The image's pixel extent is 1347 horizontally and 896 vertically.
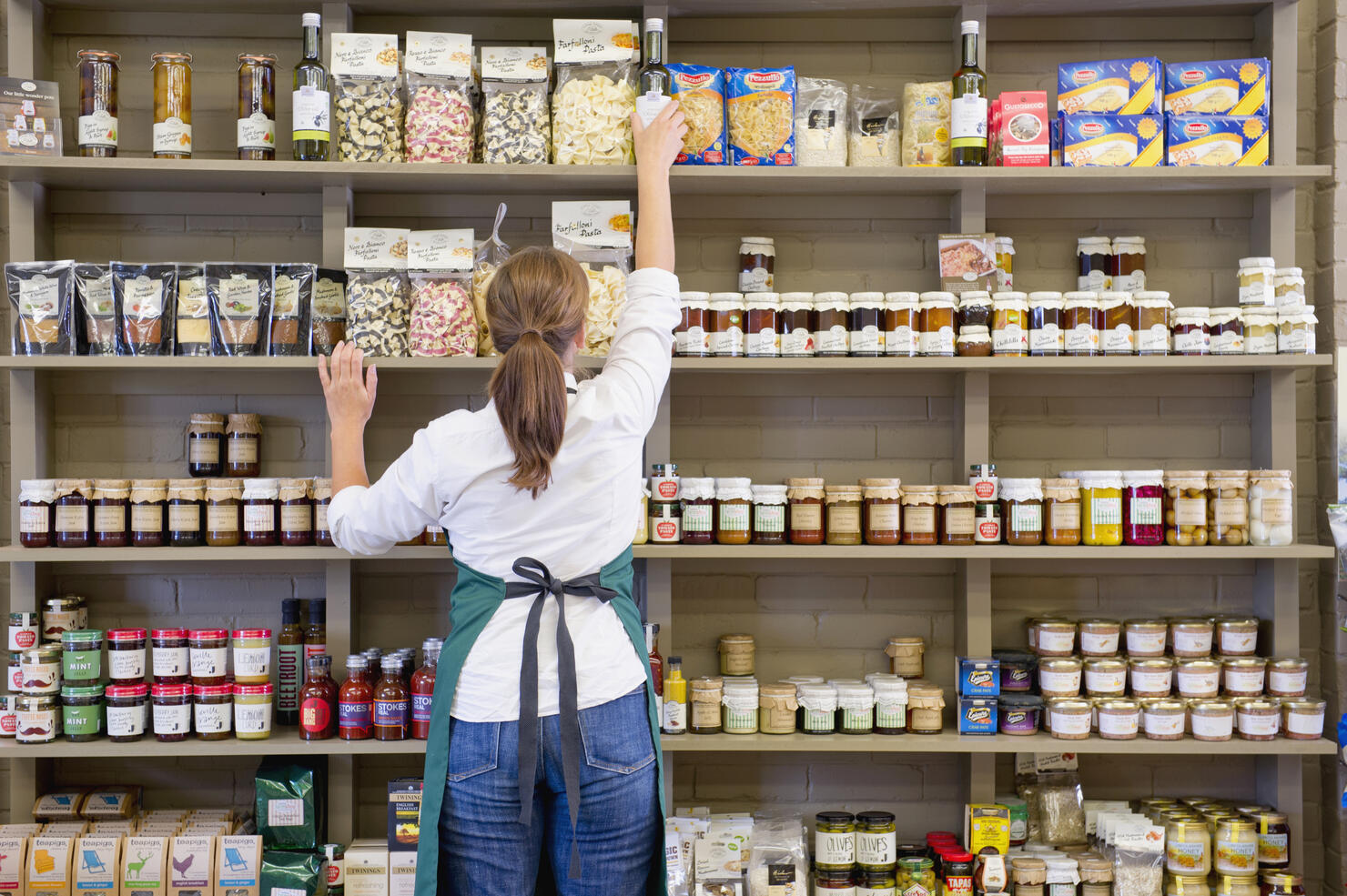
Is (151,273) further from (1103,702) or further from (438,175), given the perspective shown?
(1103,702)

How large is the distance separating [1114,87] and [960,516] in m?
1.15

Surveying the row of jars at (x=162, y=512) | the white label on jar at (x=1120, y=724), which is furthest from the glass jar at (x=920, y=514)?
the row of jars at (x=162, y=512)

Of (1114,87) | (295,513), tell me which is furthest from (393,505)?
(1114,87)

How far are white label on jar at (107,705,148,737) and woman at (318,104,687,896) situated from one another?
1212mm

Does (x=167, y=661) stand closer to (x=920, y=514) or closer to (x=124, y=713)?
(x=124, y=713)

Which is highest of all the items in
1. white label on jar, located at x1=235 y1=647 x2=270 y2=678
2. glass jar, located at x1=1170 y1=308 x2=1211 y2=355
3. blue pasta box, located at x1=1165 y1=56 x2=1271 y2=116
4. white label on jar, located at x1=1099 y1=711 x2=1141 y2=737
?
blue pasta box, located at x1=1165 y1=56 x2=1271 y2=116

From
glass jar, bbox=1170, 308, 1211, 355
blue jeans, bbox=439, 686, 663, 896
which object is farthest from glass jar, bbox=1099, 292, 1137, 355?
blue jeans, bbox=439, 686, 663, 896

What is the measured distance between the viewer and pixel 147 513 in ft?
8.52

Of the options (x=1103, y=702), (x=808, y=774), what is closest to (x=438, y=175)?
(x=808, y=774)

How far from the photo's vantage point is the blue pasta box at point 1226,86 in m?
2.69

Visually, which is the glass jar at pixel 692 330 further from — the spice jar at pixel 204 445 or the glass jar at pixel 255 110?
the spice jar at pixel 204 445

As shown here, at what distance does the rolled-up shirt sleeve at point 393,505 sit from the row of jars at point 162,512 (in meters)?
0.78

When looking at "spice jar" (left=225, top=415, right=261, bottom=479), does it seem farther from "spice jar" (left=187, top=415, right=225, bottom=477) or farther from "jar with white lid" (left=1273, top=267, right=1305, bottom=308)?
"jar with white lid" (left=1273, top=267, right=1305, bottom=308)

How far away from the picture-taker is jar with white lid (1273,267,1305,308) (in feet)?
8.70
